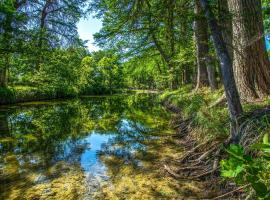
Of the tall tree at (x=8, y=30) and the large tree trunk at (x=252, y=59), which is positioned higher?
the tall tree at (x=8, y=30)

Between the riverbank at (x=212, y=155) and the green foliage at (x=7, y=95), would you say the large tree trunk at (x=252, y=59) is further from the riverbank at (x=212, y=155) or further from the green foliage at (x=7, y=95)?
the green foliage at (x=7, y=95)

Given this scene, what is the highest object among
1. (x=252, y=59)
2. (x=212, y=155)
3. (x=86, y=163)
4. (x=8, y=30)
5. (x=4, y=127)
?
(x=8, y=30)

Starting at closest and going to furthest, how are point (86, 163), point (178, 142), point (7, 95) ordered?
point (86, 163) → point (178, 142) → point (7, 95)

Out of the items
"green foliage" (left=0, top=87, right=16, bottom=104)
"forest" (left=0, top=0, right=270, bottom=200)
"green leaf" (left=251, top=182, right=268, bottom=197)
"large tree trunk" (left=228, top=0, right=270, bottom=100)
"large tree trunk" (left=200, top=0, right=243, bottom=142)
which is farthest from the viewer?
"green foliage" (left=0, top=87, right=16, bottom=104)

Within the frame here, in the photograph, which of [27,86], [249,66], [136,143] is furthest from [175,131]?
[27,86]

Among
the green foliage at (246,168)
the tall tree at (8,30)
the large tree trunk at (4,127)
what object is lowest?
the large tree trunk at (4,127)

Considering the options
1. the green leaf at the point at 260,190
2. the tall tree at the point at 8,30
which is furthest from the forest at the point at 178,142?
the tall tree at the point at 8,30

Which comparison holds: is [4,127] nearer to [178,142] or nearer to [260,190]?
[178,142]

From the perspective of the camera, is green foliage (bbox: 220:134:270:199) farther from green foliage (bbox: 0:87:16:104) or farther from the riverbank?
green foliage (bbox: 0:87:16:104)

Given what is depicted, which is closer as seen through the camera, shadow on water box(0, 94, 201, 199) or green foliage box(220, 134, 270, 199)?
green foliage box(220, 134, 270, 199)

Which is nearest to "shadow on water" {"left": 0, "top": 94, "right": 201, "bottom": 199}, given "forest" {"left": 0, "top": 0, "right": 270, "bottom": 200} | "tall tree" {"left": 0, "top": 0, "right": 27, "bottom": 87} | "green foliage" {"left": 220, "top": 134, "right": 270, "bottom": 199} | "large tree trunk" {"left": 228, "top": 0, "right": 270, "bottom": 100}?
"forest" {"left": 0, "top": 0, "right": 270, "bottom": 200}

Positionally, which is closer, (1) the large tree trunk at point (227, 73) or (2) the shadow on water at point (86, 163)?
(2) the shadow on water at point (86, 163)

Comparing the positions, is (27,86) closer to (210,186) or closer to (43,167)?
(43,167)

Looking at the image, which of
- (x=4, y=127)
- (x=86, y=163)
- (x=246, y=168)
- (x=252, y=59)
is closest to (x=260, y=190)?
(x=246, y=168)
